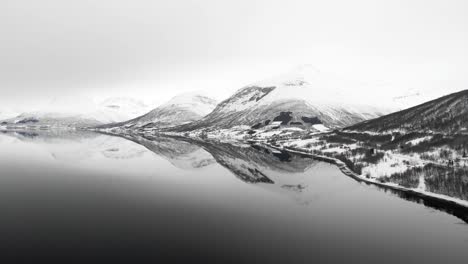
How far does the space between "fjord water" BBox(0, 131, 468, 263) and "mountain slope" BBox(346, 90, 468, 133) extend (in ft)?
252

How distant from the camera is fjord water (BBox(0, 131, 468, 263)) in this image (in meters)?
33.0

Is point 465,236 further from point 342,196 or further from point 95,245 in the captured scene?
point 95,245

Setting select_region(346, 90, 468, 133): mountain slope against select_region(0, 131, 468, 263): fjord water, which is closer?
select_region(0, 131, 468, 263): fjord water

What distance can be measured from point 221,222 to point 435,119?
139 metres

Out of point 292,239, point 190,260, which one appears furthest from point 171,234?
point 292,239

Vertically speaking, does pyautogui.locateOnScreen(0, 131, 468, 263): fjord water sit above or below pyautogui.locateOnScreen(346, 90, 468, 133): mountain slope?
below

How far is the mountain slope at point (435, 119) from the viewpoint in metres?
125

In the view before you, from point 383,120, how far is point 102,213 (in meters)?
189

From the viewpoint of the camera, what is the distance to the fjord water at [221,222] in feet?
108

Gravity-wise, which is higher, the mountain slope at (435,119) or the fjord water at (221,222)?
the mountain slope at (435,119)

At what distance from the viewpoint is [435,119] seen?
14412cm

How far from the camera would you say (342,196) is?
6156 cm

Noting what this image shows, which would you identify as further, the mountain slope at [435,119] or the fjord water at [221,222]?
the mountain slope at [435,119]

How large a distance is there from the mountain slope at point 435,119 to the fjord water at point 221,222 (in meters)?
76.9
